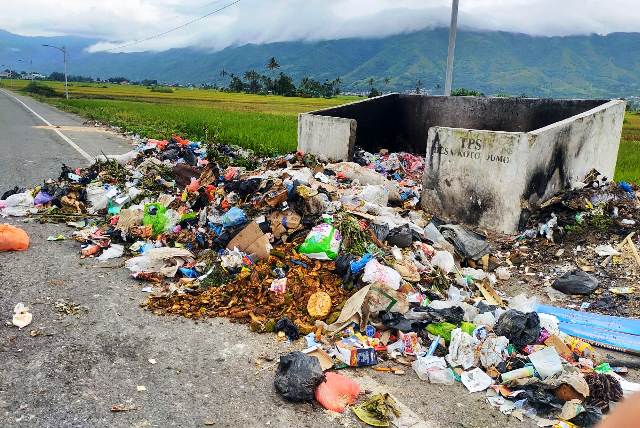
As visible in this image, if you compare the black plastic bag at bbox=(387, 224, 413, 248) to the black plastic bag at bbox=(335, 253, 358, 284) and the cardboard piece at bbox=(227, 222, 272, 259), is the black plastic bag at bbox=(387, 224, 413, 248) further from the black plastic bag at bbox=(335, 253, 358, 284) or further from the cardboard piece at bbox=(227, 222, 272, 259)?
the cardboard piece at bbox=(227, 222, 272, 259)

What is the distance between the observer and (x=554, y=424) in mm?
2920

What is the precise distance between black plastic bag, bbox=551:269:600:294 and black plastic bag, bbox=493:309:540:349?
5.15 ft

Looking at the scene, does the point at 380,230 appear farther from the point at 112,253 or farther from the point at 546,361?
the point at 112,253

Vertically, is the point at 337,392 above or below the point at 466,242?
below

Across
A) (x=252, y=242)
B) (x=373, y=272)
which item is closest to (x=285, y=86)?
(x=252, y=242)

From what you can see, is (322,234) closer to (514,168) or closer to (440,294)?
(440,294)

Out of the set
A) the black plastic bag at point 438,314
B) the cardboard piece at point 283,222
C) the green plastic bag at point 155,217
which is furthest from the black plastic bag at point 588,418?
the green plastic bag at point 155,217

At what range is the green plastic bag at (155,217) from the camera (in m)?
5.99

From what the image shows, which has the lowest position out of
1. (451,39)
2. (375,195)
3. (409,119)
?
(375,195)

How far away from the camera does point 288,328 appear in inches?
151

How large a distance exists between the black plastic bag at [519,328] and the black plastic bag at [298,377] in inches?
61.0

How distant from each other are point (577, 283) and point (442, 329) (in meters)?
2.09

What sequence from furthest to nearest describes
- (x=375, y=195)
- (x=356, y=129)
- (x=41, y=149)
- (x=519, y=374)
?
(x=41, y=149), (x=356, y=129), (x=375, y=195), (x=519, y=374)

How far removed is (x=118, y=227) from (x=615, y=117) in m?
8.01
